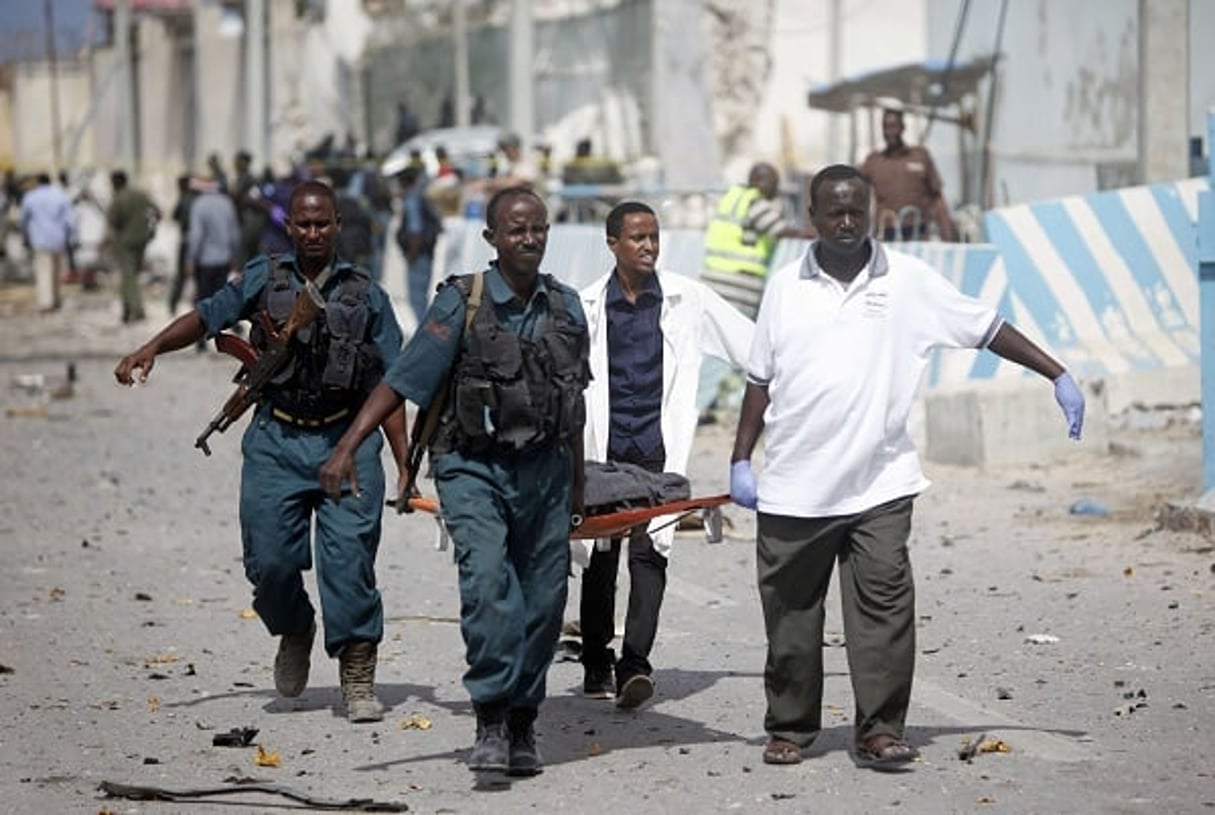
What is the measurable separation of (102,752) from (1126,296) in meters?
9.27

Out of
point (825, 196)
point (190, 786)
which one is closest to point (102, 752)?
point (190, 786)

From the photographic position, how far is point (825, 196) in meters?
7.01

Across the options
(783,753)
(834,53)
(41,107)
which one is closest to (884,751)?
(783,753)

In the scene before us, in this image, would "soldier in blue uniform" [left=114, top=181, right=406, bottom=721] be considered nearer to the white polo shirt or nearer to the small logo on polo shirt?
the white polo shirt

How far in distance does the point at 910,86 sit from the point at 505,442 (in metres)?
19.2

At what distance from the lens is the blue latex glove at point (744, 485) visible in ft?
23.5

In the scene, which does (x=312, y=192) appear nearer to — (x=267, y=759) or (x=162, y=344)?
(x=162, y=344)

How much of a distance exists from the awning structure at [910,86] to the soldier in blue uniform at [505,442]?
16037 mm

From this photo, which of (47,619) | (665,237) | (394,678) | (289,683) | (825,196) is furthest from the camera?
(665,237)

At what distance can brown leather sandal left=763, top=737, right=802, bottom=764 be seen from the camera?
7148 mm

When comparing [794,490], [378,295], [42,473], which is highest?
[378,295]

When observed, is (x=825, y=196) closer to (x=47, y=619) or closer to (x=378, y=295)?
(x=378, y=295)

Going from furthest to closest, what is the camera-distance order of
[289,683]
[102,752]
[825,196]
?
[289,683], [102,752], [825,196]

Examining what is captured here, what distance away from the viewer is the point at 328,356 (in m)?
7.96
